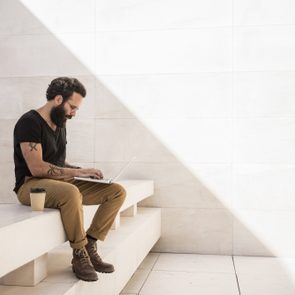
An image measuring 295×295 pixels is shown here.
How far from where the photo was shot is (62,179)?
2676mm

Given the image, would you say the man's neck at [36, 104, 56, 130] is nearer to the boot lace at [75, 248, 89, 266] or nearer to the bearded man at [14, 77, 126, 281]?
the bearded man at [14, 77, 126, 281]

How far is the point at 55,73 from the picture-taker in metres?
4.71

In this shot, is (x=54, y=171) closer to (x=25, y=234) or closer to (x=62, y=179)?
(x=62, y=179)

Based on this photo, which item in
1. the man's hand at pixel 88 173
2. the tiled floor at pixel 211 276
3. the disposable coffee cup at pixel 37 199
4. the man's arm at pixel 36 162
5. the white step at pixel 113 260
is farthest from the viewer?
the tiled floor at pixel 211 276

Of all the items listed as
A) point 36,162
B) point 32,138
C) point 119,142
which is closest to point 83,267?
point 36,162

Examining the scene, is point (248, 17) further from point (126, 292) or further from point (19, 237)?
point (19, 237)

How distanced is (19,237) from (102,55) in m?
3.02

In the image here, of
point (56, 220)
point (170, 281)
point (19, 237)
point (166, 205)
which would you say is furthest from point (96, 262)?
point (166, 205)

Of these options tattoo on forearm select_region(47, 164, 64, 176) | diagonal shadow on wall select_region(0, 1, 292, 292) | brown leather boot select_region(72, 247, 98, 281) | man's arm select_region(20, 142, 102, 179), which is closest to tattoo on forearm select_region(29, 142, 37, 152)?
man's arm select_region(20, 142, 102, 179)

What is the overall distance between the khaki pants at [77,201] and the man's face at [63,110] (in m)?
0.33

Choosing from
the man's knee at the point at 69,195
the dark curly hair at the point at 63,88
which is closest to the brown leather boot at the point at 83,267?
the man's knee at the point at 69,195

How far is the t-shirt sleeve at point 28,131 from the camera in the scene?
2.51m

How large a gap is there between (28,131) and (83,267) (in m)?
0.75

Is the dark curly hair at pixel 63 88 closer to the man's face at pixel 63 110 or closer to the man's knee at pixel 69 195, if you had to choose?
the man's face at pixel 63 110
